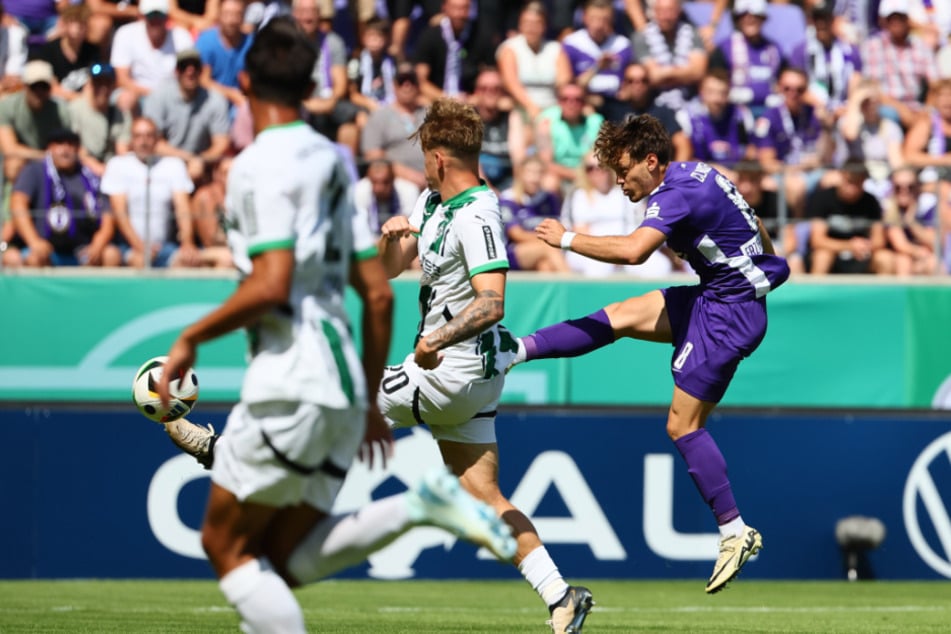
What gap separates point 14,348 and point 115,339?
33.4 inches

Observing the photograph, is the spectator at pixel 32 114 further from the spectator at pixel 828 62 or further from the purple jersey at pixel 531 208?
the spectator at pixel 828 62

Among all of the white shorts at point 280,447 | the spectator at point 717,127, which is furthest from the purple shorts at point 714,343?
the spectator at point 717,127

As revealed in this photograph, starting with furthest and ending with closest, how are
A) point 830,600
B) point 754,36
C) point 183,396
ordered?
point 754,36 < point 830,600 < point 183,396

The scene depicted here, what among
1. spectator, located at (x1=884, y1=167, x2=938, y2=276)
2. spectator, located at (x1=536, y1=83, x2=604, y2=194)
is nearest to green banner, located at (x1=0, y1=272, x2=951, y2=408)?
spectator, located at (x1=884, y1=167, x2=938, y2=276)

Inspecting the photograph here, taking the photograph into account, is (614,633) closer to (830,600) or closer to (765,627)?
(765,627)

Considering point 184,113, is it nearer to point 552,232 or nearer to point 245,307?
point 552,232

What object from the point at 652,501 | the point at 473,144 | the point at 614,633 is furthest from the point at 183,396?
the point at 652,501

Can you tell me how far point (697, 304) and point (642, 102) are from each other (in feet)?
25.1

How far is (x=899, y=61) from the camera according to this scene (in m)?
17.6

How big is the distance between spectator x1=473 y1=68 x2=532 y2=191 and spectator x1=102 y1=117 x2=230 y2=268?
9.31ft

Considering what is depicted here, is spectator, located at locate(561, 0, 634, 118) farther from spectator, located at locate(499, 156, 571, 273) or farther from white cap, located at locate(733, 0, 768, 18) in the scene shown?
spectator, located at locate(499, 156, 571, 273)

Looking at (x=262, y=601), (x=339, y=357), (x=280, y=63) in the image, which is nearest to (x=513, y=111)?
(x=280, y=63)

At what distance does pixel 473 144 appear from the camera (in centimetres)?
724

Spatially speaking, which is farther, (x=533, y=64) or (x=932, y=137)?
(x=932, y=137)
